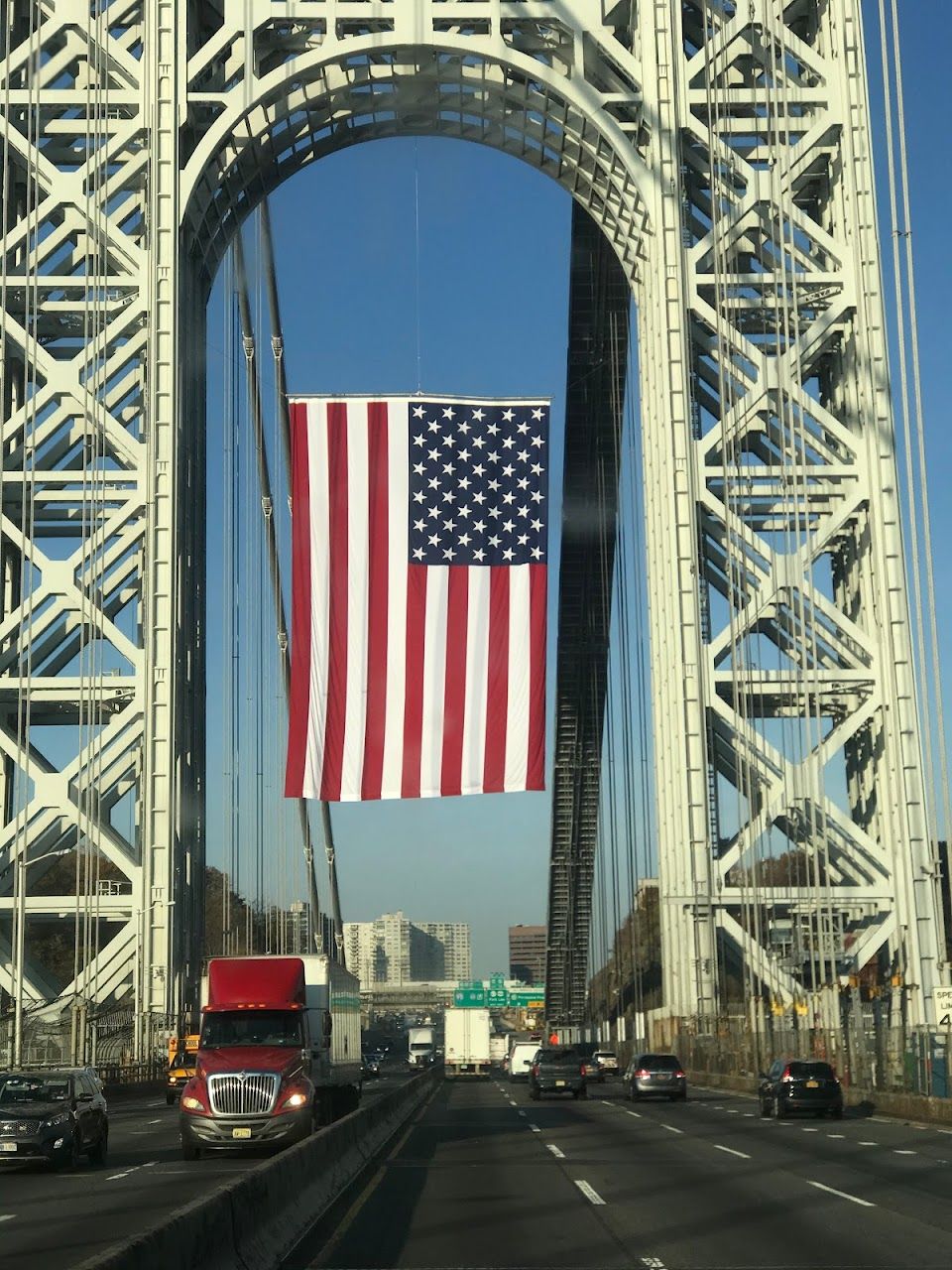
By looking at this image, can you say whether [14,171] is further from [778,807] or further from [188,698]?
[778,807]

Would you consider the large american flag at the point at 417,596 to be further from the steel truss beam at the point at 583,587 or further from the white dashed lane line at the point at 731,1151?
the steel truss beam at the point at 583,587

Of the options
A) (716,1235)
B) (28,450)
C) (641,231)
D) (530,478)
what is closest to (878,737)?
(530,478)

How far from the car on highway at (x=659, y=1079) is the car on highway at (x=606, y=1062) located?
35119 mm

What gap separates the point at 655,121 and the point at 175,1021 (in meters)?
29.0

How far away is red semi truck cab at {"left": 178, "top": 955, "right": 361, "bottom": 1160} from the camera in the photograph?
1062 inches

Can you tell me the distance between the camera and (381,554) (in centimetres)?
5138

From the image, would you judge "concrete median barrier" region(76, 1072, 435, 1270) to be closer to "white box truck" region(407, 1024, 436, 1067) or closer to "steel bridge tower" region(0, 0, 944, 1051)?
"steel bridge tower" region(0, 0, 944, 1051)

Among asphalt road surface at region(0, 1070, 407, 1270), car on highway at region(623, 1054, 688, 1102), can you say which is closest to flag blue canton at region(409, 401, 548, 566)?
car on highway at region(623, 1054, 688, 1102)

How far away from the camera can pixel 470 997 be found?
149m

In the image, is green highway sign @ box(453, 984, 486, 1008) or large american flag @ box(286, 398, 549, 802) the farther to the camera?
green highway sign @ box(453, 984, 486, 1008)

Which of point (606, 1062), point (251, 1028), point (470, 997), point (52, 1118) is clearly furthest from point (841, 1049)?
point (470, 997)

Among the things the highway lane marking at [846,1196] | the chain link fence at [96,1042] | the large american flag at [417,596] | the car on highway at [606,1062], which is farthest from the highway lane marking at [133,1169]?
the car on highway at [606,1062]

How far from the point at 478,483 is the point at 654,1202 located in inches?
1365

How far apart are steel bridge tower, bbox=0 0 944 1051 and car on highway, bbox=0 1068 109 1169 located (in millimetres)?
19209
